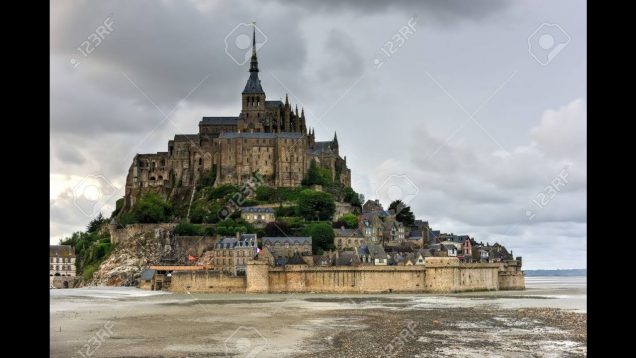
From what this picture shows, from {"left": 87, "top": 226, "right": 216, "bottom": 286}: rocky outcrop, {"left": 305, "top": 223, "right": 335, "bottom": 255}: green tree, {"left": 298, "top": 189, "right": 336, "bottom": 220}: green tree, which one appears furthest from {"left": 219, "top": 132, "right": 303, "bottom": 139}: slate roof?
{"left": 305, "top": 223, "right": 335, "bottom": 255}: green tree

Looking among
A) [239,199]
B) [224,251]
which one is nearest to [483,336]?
[224,251]

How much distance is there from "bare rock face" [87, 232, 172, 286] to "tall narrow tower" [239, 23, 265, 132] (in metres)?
22.5

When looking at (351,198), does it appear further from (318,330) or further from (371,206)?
(318,330)

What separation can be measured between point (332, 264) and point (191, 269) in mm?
15323

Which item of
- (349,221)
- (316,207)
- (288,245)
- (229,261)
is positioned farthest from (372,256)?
(316,207)

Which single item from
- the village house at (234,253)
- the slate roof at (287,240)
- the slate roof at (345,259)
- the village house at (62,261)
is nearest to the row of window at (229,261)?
the village house at (234,253)

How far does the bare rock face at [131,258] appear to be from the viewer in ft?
259

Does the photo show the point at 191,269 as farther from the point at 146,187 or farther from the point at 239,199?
the point at 146,187

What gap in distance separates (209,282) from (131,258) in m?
17.4

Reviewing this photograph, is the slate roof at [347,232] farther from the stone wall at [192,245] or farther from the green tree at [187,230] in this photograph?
the green tree at [187,230]

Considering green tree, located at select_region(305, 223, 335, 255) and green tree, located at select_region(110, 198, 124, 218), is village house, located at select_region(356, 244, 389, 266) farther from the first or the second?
green tree, located at select_region(110, 198, 124, 218)
